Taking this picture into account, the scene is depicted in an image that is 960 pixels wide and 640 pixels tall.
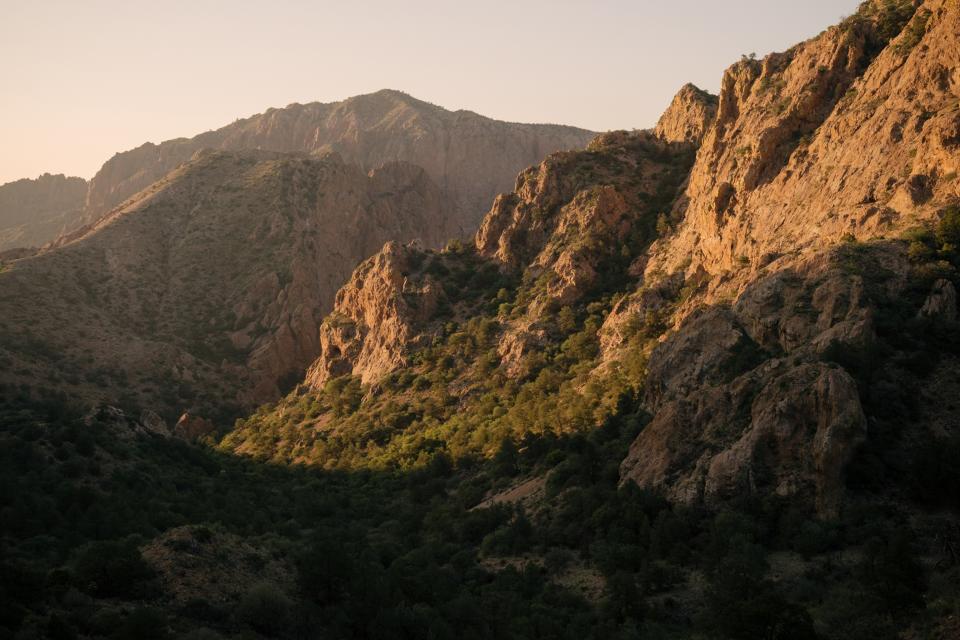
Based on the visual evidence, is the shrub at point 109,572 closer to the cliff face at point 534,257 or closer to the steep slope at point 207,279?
the cliff face at point 534,257

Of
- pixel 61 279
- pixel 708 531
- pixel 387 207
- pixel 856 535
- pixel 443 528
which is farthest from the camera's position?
pixel 387 207

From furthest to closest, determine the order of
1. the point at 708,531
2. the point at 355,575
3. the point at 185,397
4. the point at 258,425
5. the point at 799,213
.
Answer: the point at 185,397
the point at 258,425
the point at 799,213
the point at 708,531
the point at 355,575

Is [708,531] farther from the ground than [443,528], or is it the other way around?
[708,531]

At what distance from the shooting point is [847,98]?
6525 cm

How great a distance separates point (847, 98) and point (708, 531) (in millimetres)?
39233

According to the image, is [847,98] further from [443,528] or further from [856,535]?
[443,528]

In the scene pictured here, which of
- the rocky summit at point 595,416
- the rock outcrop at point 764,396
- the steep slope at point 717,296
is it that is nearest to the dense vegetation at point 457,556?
the rocky summit at point 595,416

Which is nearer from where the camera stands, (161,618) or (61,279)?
(161,618)

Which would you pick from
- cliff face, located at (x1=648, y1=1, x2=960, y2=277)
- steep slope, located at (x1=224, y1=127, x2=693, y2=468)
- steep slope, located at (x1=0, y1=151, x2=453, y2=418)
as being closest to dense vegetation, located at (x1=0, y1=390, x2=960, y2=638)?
steep slope, located at (x1=224, y1=127, x2=693, y2=468)

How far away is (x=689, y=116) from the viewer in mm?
95062

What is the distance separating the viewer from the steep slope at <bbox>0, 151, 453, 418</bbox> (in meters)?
106

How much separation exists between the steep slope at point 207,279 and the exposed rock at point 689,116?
56.9 m

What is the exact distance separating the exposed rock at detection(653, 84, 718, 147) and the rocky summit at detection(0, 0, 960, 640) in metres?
0.42

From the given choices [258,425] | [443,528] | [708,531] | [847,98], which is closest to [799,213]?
[847,98]
